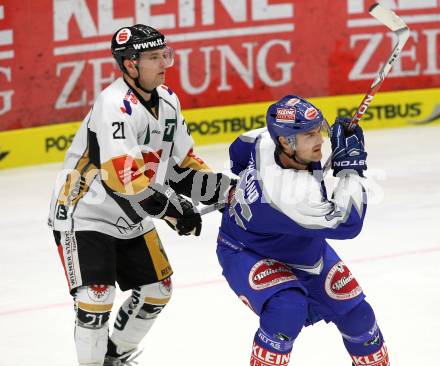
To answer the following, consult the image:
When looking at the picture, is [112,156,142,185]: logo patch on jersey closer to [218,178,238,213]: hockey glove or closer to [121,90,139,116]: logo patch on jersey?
[121,90,139,116]: logo patch on jersey

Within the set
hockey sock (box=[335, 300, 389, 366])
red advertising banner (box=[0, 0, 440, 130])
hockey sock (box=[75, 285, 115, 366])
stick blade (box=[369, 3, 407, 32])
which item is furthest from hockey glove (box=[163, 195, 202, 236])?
red advertising banner (box=[0, 0, 440, 130])

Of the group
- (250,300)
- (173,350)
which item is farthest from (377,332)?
(173,350)

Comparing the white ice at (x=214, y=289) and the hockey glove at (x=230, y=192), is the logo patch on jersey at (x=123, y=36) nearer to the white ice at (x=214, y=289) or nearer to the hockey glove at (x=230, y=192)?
the hockey glove at (x=230, y=192)

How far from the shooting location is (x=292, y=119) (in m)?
4.30

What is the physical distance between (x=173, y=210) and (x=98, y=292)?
455 mm

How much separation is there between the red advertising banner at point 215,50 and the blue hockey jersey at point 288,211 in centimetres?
483

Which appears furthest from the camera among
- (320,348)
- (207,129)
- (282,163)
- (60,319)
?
(207,129)

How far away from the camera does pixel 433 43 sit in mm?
10570

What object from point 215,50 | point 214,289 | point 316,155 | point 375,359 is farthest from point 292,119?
point 215,50

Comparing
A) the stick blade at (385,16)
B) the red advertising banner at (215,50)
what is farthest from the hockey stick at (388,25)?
the red advertising banner at (215,50)

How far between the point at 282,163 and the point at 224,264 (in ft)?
1.61

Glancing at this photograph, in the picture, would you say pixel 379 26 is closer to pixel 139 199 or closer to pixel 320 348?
pixel 320 348

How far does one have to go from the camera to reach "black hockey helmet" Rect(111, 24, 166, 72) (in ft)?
15.7

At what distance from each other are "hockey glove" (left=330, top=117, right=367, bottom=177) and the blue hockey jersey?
0.04 meters
